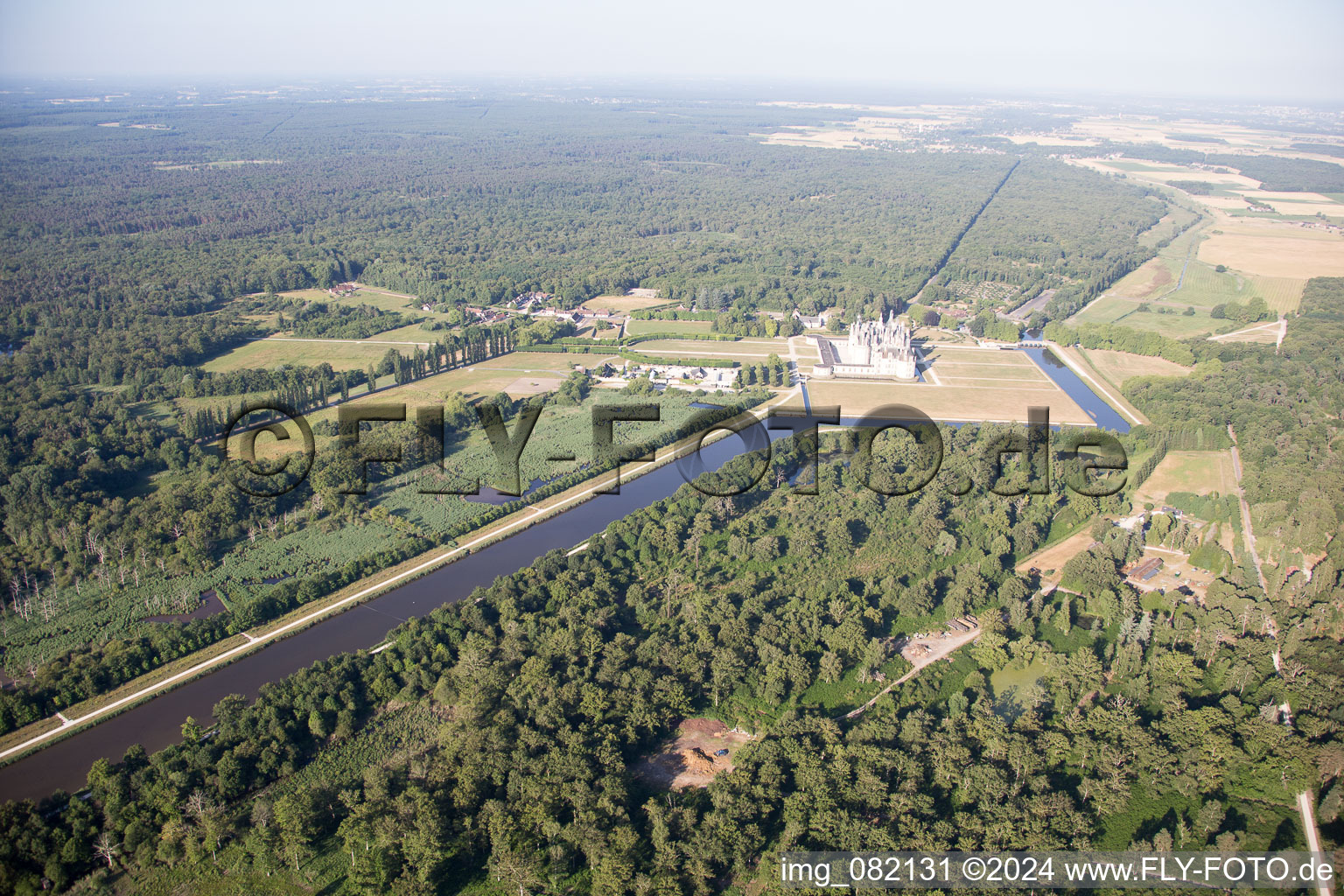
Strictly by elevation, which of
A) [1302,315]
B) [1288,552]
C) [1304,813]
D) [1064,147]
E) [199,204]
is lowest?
[1304,813]

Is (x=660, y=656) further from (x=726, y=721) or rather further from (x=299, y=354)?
(x=299, y=354)

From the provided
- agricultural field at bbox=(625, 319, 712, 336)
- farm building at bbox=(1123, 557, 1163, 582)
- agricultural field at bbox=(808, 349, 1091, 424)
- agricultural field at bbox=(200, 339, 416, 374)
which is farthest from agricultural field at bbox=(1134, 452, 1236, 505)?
agricultural field at bbox=(200, 339, 416, 374)

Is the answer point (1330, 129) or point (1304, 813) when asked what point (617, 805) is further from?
point (1330, 129)

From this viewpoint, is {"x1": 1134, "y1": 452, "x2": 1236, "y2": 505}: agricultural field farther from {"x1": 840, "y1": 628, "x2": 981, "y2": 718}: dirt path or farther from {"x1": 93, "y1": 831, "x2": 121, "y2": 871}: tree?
{"x1": 93, "y1": 831, "x2": 121, "y2": 871}: tree

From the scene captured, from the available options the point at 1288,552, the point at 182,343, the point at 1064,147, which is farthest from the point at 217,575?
the point at 1064,147

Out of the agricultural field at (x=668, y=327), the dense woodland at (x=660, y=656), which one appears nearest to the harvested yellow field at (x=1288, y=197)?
the dense woodland at (x=660, y=656)

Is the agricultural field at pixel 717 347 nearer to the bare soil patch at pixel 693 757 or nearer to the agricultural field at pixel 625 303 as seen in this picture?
the agricultural field at pixel 625 303
